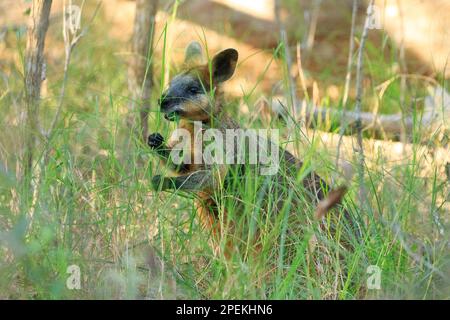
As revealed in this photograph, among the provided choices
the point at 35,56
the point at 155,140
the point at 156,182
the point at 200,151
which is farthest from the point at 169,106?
the point at 35,56

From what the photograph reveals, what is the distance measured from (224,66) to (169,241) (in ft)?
4.52

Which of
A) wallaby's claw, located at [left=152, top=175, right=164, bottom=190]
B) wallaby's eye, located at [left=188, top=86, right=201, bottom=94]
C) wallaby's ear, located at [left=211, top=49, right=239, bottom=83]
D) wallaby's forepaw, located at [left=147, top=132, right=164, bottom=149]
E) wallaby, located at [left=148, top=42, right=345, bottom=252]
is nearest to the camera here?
wallaby's claw, located at [left=152, top=175, right=164, bottom=190]

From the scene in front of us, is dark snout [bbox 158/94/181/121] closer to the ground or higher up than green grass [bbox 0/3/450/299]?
higher up

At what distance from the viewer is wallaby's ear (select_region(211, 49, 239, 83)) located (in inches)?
205

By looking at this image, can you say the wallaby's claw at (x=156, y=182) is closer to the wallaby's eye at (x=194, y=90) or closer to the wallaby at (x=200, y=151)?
the wallaby at (x=200, y=151)

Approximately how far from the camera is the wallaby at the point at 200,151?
4.70 metres

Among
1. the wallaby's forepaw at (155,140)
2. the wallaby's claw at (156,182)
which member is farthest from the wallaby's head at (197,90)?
the wallaby's claw at (156,182)

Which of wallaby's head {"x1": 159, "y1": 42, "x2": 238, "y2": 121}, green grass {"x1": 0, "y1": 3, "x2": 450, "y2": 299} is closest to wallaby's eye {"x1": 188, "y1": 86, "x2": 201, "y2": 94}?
wallaby's head {"x1": 159, "y1": 42, "x2": 238, "y2": 121}

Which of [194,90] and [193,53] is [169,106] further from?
[193,53]

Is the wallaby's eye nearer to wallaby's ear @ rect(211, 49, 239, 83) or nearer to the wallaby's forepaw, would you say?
wallaby's ear @ rect(211, 49, 239, 83)

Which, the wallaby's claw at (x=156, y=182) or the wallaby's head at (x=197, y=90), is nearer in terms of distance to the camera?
the wallaby's claw at (x=156, y=182)

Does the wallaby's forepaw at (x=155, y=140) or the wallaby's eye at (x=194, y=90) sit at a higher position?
the wallaby's eye at (x=194, y=90)

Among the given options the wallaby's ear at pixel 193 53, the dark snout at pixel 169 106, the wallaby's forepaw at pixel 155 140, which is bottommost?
the wallaby's forepaw at pixel 155 140
